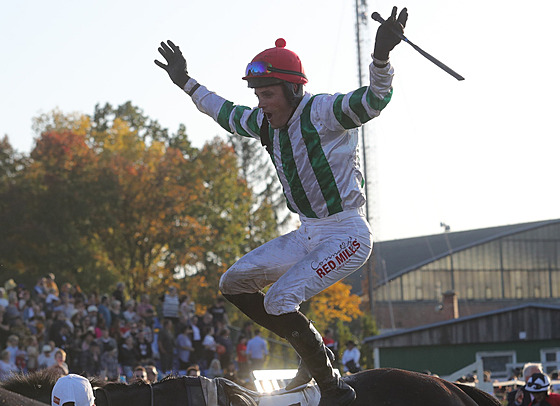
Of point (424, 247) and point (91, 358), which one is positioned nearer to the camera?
point (91, 358)

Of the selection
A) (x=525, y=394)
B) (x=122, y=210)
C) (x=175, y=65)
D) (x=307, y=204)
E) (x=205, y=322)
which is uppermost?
(x=122, y=210)

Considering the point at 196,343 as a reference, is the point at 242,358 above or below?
below

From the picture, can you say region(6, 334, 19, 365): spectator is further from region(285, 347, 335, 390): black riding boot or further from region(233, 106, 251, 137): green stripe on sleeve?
region(285, 347, 335, 390): black riding boot

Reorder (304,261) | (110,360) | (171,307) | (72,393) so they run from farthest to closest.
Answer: (171,307), (110,360), (304,261), (72,393)

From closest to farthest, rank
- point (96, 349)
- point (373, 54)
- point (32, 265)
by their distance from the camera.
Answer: point (373, 54) → point (96, 349) → point (32, 265)

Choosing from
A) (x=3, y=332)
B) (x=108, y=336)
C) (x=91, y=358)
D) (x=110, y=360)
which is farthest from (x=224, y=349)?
(x=3, y=332)

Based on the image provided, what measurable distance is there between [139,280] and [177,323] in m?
20.3

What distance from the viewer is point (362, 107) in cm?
462

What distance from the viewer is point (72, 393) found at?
399 cm

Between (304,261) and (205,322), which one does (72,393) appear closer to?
(304,261)

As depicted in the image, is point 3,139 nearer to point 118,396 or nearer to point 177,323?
point 177,323

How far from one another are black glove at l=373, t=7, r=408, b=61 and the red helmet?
55 centimetres

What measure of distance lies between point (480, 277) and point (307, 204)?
4712 cm

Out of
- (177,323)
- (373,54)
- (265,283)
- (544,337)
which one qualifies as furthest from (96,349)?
(544,337)
